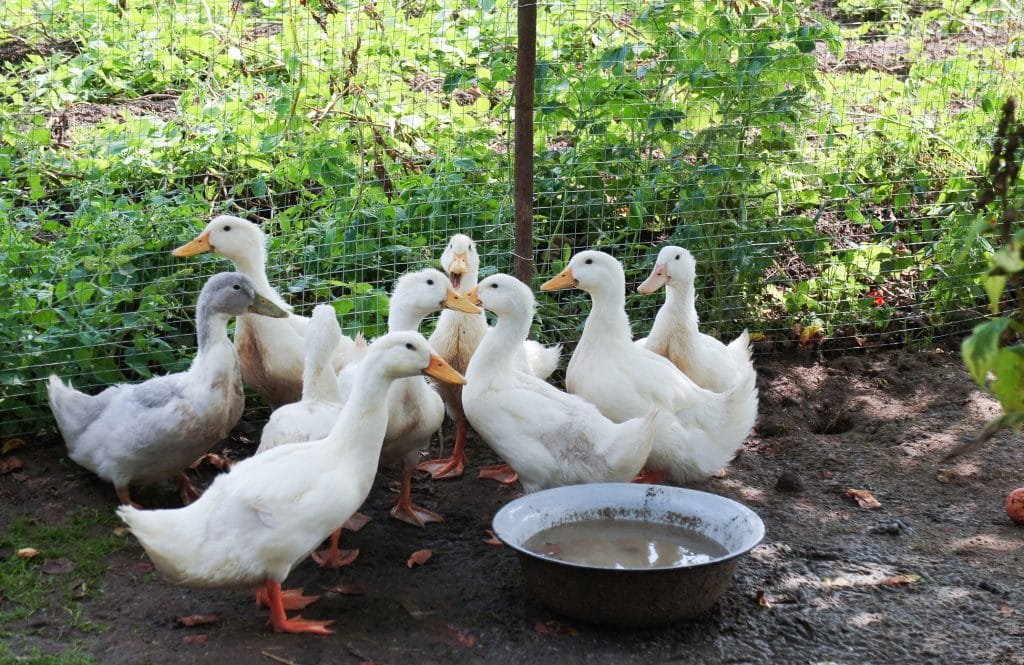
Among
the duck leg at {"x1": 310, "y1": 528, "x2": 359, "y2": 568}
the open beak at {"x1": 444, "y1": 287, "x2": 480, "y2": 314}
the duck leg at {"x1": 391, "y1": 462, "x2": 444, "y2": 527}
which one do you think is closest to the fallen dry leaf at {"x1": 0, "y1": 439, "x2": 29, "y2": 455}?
the duck leg at {"x1": 310, "y1": 528, "x2": 359, "y2": 568}

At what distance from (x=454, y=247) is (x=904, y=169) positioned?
3181mm

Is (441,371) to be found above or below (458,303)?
below

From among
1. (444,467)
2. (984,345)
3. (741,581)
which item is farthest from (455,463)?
(984,345)

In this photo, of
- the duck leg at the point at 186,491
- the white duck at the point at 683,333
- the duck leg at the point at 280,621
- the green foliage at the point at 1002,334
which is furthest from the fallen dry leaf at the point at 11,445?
the green foliage at the point at 1002,334

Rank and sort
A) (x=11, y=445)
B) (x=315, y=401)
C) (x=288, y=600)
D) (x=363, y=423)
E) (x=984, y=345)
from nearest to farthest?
1. (x=984, y=345)
2. (x=363, y=423)
3. (x=288, y=600)
4. (x=315, y=401)
5. (x=11, y=445)

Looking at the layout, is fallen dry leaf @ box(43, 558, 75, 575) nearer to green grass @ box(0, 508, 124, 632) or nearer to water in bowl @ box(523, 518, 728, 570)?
green grass @ box(0, 508, 124, 632)

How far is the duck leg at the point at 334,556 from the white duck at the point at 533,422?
0.77 m

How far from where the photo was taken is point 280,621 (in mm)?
3902

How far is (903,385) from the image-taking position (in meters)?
6.29

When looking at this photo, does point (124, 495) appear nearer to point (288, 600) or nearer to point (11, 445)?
point (11, 445)

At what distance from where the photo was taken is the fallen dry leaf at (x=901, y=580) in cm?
437

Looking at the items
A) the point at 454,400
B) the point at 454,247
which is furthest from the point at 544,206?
the point at 454,400

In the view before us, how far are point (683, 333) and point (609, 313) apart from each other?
547mm

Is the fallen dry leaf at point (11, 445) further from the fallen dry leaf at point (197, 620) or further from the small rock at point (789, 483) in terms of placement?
the small rock at point (789, 483)
